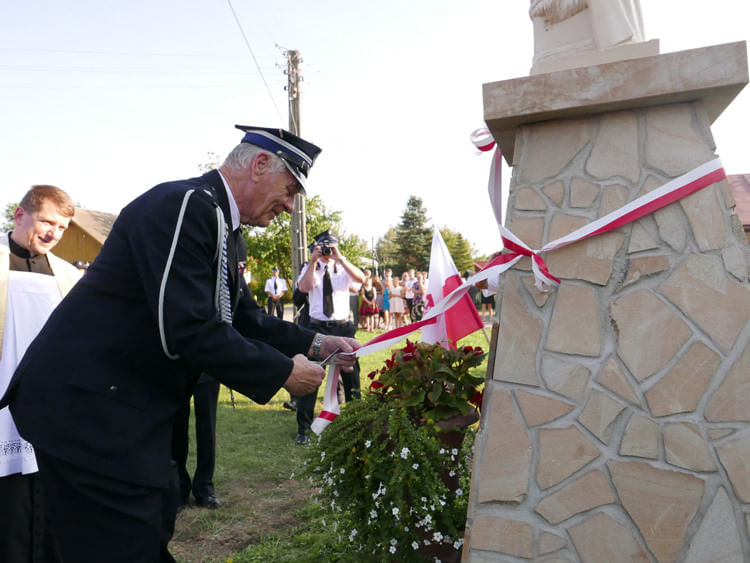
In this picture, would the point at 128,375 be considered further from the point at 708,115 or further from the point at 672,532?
the point at 708,115

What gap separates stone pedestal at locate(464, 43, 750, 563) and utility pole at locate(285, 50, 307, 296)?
942cm

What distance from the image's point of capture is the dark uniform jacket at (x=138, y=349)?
1.90 m

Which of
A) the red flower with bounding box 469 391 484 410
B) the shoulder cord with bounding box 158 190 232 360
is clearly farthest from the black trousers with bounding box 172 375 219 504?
the shoulder cord with bounding box 158 190 232 360

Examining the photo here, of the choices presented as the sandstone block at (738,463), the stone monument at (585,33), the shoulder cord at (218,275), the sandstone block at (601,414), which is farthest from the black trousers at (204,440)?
the sandstone block at (738,463)

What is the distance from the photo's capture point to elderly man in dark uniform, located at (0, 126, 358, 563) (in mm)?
1902

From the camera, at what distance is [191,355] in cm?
193

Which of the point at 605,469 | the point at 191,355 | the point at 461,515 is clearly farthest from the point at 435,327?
the point at 191,355

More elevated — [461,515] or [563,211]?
[563,211]

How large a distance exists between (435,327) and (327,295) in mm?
2635

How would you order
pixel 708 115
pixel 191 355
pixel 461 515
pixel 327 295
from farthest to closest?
1. pixel 327 295
2. pixel 461 515
3. pixel 708 115
4. pixel 191 355

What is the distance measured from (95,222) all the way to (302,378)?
40534 mm

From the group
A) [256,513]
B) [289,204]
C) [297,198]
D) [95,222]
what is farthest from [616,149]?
[95,222]

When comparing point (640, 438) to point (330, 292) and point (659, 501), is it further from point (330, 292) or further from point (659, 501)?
point (330, 292)

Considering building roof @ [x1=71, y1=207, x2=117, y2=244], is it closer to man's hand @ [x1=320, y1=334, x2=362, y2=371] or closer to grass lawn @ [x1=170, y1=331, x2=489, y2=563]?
grass lawn @ [x1=170, y1=331, x2=489, y2=563]
